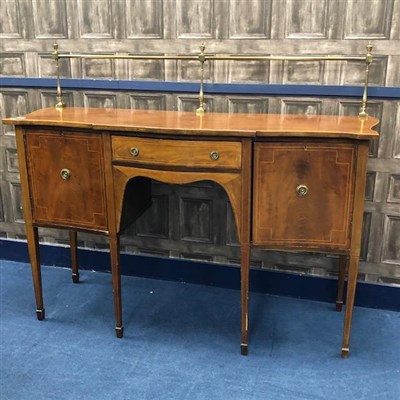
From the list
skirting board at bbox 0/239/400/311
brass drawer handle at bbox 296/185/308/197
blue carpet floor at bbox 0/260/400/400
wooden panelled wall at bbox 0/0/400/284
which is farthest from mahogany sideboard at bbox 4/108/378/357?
skirting board at bbox 0/239/400/311

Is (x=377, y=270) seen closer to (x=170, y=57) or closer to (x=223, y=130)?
(x=223, y=130)

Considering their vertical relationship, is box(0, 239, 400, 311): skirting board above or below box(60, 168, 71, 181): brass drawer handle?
below

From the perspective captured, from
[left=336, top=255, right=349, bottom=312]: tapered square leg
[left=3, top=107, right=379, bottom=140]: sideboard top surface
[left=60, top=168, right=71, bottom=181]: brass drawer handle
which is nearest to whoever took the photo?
[left=3, top=107, right=379, bottom=140]: sideboard top surface

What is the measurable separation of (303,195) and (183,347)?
76cm

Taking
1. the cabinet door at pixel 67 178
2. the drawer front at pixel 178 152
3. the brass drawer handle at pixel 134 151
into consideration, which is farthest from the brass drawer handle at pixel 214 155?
the cabinet door at pixel 67 178

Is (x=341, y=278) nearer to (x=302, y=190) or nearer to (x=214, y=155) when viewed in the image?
(x=302, y=190)

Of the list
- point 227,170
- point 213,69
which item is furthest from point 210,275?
point 213,69

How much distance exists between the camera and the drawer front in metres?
1.84

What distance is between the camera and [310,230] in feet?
6.18

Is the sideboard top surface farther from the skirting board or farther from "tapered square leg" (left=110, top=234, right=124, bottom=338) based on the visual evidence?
the skirting board

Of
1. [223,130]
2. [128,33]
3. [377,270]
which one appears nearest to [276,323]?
[377,270]

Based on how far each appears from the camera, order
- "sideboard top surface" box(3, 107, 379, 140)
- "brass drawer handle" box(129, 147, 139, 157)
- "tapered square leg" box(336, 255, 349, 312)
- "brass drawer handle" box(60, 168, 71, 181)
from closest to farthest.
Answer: "sideboard top surface" box(3, 107, 379, 140) < "brass drawer handle" box(129, 147, 139, 157) < "brass drawer handle" box(60, 168, 71, 181) < "tapered square leg" box(336, 255, 349, 312)

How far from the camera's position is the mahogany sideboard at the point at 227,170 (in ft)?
5.93

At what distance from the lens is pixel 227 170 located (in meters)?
1.86
